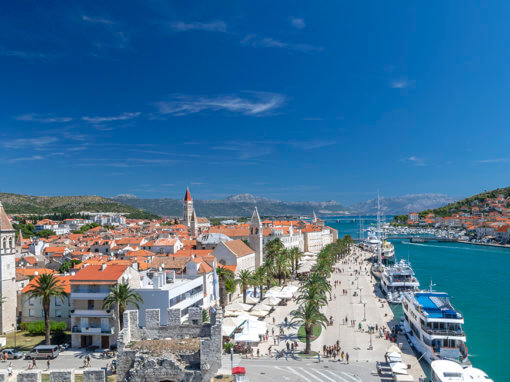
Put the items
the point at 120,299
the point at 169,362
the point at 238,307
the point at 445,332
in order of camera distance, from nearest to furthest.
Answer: the point at 169,362, the point at 120,299, the point at 445,332, the point at 238,307

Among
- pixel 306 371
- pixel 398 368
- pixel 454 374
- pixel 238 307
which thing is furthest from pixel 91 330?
pixel 454 374

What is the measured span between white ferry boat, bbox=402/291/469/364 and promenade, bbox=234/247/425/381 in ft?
4.60

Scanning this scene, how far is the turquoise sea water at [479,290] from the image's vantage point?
132 feet

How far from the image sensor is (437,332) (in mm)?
36438

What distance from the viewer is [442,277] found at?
88000 millimetres

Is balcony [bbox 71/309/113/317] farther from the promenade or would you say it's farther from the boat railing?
the boat railing

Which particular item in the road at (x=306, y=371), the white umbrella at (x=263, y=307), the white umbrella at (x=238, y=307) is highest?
the white umbrella at (x=238, y=307)

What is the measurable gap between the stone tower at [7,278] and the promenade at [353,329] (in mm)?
25356

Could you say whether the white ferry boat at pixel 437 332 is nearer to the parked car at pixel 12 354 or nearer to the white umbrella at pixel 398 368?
the white umbrella at pixel 398 368

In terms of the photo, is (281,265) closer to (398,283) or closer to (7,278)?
(398,283)

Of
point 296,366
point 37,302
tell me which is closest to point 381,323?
point 296,366

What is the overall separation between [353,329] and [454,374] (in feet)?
51.9

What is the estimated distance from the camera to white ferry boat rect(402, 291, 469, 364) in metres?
35.0

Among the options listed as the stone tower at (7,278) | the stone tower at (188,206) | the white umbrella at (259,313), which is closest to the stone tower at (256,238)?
the white umbrella at (259,313)
